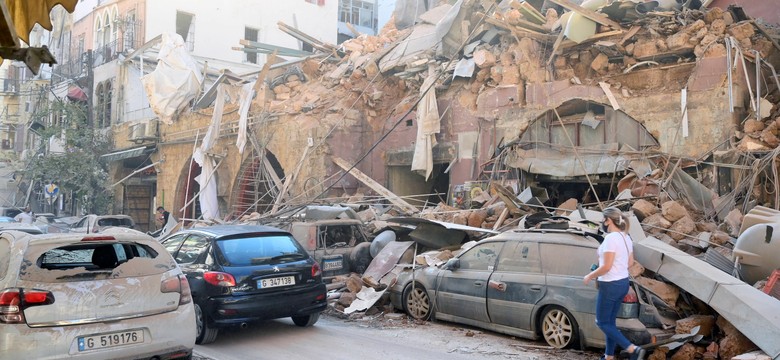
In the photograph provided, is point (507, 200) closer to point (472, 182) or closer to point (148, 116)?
point (472, 182)

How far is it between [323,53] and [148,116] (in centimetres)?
1113

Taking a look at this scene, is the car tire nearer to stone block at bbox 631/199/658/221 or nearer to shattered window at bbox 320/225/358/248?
shattered window at bbox 320/225/358/248

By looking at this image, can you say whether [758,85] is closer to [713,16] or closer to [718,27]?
[718,27]

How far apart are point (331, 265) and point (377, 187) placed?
569 cm

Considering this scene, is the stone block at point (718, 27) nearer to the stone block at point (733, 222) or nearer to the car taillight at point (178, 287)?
the stone block at point (733, 222)

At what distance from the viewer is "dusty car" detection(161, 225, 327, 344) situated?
7.16 meters

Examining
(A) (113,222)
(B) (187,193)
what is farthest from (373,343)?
(B) (187,193)

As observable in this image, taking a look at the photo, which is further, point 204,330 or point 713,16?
point 713,16

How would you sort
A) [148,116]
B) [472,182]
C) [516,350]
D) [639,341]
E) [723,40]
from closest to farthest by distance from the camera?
[639,341], [516,350], [723,40], [472,182], [148,116]

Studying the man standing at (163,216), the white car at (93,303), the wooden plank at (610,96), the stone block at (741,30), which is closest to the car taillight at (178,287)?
the white car at (93,303)

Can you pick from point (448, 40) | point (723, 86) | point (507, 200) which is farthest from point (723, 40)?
point (448, 40)

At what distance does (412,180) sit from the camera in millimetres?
18312

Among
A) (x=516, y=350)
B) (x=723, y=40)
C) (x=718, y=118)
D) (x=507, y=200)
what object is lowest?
(x=516, y=350)

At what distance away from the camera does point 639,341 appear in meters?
6.18
